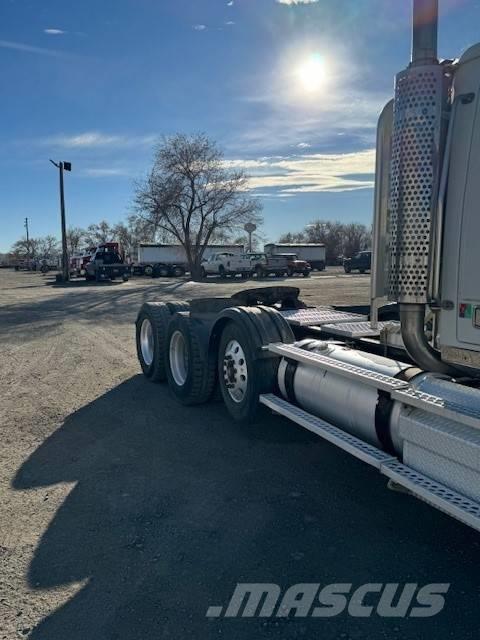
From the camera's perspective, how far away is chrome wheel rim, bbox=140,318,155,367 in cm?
757

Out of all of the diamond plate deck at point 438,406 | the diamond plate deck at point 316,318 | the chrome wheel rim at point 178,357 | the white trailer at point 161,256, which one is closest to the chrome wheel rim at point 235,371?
the diamond plate deck at point 316,318

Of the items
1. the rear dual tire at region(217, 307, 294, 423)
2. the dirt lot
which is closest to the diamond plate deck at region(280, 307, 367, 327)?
the rear dual tire at region(217, 307, 294, 423)

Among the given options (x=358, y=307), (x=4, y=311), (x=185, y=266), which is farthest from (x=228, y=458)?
(x=185, y=266)

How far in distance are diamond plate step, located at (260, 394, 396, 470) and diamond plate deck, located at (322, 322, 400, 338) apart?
0.92 metres

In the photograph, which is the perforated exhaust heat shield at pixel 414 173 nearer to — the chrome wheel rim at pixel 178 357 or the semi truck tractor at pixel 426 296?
the semi truck tractor at pixel 426 296

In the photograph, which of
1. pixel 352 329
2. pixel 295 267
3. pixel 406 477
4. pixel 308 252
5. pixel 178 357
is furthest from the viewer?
pixel 308 252

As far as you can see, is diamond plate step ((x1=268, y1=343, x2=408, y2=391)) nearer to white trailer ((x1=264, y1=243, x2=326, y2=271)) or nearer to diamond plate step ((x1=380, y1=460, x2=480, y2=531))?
diamond plate step ((x1=380, y1=460, x2=480, y2=531))

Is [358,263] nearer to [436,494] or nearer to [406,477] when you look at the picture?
[406,477]

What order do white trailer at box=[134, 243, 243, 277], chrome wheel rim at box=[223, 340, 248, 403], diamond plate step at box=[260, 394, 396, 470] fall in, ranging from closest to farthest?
diamond plate step at box=[260, 394, 396, 470] → chrome wheel rim at box=[223, 340, 248, 403] → white trailer at box=[134, 243, 243, 277]

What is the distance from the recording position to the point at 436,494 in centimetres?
275

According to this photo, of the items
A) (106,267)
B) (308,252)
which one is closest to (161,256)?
(106,267)

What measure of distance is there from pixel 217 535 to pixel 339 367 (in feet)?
4.61

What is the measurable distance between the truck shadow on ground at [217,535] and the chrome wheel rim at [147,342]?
254 centimetres

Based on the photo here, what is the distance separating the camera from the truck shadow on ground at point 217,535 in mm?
2664
